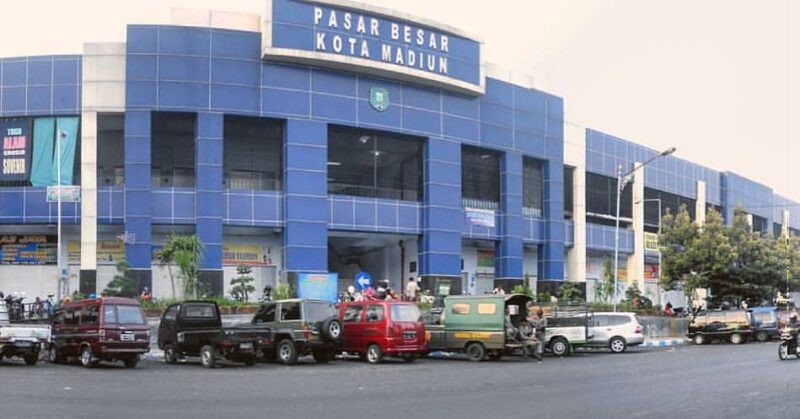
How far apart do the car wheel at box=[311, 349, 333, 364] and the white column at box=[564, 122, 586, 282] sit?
113ft

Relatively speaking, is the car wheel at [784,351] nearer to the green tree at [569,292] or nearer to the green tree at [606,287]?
the green tree at [569,292]

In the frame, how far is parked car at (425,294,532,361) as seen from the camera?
27.2 metres

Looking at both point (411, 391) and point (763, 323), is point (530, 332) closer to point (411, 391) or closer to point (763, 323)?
point (411, 391)

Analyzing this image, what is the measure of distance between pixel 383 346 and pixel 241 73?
22525mm

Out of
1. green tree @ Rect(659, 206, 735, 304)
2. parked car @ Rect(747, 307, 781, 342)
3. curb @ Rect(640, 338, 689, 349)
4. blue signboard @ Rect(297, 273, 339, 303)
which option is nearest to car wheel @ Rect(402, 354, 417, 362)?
curb @ Rect(640, 338, 689, 349)

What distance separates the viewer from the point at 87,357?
77.5ft

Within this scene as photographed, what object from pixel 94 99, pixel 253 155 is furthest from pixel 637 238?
pixel 94 99

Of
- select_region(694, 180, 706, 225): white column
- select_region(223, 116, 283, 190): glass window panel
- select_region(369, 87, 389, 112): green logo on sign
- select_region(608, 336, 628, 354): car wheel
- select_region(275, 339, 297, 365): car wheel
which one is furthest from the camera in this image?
select_region(694, 180, 706, 225): white column

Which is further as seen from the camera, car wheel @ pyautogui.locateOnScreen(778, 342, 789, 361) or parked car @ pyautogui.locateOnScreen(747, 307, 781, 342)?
parked car @ pyautogui.locateOnScreen(747, 307, 781, 342)

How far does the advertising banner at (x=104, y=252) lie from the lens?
43812 mm

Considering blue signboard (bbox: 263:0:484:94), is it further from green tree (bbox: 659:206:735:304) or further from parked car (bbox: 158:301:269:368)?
parked car (bbox: 158:301:269:368)

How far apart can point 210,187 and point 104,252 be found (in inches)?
262

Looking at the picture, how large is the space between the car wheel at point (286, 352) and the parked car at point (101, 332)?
378 cm

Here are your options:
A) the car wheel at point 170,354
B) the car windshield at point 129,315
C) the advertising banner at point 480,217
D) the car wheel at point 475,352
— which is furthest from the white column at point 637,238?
the car windshield at point 129,315
